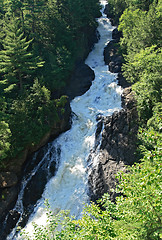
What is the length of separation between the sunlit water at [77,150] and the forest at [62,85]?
1421mm

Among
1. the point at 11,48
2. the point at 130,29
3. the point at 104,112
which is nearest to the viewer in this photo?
the point at 11,48

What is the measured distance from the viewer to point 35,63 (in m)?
22.1

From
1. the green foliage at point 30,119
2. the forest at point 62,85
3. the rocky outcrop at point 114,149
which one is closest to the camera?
the forest at point 62,85

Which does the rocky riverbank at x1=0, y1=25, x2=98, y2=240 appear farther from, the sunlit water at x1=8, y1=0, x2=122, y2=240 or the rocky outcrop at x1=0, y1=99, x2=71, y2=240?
the sunlit water at x1=8, y1=0, x2=122, y2=240

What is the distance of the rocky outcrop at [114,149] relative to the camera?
15.4m

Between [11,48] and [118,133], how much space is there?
13749 mm

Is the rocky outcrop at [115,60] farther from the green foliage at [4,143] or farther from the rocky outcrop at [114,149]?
the green foliage at [4,143]

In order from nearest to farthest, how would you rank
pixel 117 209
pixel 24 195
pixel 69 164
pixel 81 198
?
Result: pixel 117 209 → pixel 81 198 → pixel 24 195 → pixel 69 164

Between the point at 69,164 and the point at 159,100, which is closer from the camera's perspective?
the point at 159,100

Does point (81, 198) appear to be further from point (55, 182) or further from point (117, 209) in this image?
point (117, 209)

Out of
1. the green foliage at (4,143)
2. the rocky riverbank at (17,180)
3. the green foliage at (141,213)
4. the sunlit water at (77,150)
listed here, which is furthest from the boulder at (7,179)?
the green foliage at (141,213)

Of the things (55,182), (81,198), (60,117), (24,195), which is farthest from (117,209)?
(60,117)

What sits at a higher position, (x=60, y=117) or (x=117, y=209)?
(x=117, y=209)

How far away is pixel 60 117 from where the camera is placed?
67.5 feet
